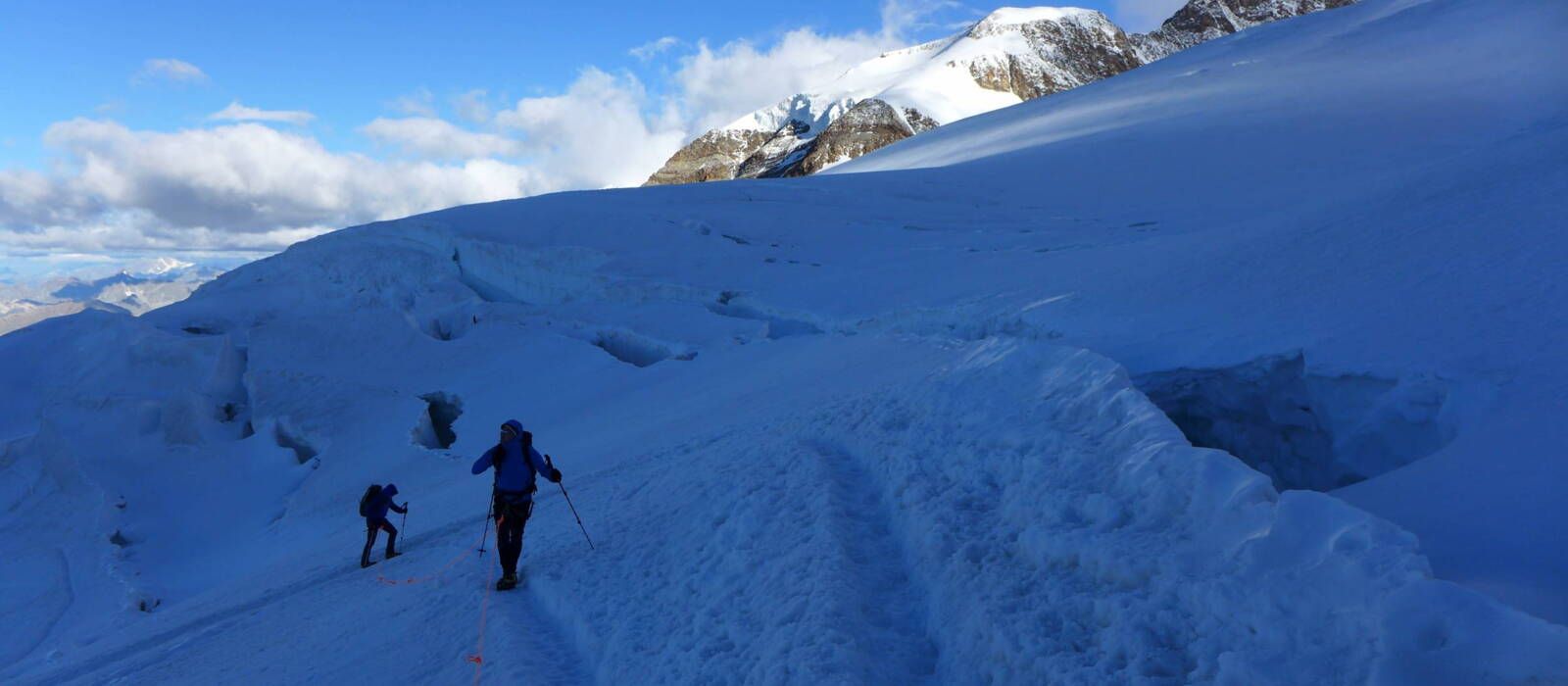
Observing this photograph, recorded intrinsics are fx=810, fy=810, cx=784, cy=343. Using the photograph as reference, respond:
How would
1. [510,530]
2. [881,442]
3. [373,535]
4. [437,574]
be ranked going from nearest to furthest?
[510,530], [881,442], [437,574], [373,535]

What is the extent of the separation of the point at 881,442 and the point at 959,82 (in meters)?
180

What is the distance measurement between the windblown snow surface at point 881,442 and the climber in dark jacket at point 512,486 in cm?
29

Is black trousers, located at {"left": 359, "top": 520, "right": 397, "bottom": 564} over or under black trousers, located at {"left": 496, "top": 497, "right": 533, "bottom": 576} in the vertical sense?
under

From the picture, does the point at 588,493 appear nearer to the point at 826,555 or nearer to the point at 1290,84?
the point at 826,555

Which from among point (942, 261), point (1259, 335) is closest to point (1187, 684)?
point (1259, 335)

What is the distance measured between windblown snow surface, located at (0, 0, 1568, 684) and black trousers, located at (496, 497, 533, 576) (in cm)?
26

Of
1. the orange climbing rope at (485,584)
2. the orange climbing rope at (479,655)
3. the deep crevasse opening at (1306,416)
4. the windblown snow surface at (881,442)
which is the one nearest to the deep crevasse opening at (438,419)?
the windblown snow surface at (881,442)

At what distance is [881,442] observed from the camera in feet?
23.5

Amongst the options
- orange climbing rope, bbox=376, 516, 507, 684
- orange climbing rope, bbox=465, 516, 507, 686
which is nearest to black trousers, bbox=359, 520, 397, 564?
orange climbing rope, bbox=376, 516, 507, 684

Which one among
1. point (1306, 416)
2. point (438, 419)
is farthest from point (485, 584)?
point (438, 419)

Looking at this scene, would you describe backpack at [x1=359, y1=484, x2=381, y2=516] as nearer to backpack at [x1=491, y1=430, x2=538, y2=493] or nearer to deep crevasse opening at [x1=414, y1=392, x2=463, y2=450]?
backpack at [x1=491, y1=430, x2=538, y2=493]

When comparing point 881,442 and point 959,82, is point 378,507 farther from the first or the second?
point 959,82

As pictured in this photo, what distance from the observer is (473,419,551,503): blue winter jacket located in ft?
22.5

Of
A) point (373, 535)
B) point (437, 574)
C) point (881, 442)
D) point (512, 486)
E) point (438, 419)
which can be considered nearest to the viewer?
point (512, 486)
